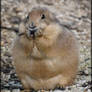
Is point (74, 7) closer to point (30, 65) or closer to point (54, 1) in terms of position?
point (54, 1)

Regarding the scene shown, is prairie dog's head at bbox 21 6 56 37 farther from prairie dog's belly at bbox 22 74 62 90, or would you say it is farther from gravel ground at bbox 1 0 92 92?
gravel ground at bbox 1 0 92 92

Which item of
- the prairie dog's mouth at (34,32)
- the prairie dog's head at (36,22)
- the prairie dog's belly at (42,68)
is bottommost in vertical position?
the prairie dog's belly at (42,68)

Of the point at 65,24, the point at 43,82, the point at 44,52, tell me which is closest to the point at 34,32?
the point at 44,52

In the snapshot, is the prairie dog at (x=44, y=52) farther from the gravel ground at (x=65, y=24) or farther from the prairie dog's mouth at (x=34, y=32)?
the gravel ground at (x=65, y=24)

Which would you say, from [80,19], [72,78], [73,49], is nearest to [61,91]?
[72,78]

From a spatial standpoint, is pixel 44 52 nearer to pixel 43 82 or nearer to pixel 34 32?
pixel 34 32

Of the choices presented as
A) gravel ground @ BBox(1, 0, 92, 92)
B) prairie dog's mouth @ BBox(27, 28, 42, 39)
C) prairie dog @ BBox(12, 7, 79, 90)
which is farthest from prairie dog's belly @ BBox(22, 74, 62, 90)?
prairie dog's mouth @ BBox(27, 28, 42, 39)

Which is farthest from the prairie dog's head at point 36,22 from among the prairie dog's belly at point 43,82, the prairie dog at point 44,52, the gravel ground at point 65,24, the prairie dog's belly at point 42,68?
the gravel ground at point 65,24
